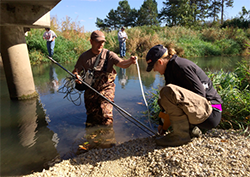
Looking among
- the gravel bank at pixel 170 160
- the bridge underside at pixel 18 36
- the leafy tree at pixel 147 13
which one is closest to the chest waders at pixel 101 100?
the gravel bank at pixel 170 160

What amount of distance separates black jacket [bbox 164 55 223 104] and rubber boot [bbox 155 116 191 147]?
0.39 meters

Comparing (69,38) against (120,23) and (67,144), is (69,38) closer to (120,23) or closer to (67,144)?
(67,144)

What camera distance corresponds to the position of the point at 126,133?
346cm

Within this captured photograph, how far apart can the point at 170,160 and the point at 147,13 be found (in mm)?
47833

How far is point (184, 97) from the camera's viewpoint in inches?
83.9

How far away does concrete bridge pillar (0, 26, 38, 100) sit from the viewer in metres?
4.82

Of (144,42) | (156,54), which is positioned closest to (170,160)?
(156,54)

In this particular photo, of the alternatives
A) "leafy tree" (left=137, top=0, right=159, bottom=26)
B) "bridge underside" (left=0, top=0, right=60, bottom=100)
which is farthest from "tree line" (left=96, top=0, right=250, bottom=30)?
"bridge underside" (left=0, top=0, right=60, bottom=100)

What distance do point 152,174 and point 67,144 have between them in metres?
1.66

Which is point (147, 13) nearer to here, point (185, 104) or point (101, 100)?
point (101, 100)

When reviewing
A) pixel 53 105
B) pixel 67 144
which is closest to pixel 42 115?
pixel 53 105

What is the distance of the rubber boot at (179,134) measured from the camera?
2.31 metres

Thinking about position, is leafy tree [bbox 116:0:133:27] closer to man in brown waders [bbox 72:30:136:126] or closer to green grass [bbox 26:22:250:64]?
green grass [bbox 26:22:250:64]

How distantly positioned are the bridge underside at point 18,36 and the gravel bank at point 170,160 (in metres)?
3.21
